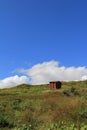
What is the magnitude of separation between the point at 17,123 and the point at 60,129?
472 centimetres

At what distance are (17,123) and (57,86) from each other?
142 feet

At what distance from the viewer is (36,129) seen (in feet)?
→ 47.7

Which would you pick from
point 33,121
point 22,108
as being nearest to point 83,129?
point 33,121

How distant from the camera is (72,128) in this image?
13.5 m

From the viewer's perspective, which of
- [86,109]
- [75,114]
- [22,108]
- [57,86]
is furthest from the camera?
[57,86]

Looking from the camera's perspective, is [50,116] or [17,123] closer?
[17,123]

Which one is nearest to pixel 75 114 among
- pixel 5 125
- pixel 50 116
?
pixel 50 116

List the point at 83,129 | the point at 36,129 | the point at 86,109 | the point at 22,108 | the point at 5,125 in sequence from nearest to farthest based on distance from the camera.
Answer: the point at 83,129 → the point at 36,129 → the point at 5,125 → the point at 86,109 → the point at 22,108

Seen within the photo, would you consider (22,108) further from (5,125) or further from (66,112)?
(5,125)

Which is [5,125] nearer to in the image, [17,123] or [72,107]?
[17,123]

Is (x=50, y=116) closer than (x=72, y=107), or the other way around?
(x=50, y=116)

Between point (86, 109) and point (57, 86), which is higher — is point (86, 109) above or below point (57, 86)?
below

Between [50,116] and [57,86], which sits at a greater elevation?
[57,86]

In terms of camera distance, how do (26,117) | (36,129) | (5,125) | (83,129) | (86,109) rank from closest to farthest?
1. (83,129)
2. (36,129)
3. (5,125)
4. (26,117)
5. (86,109)
